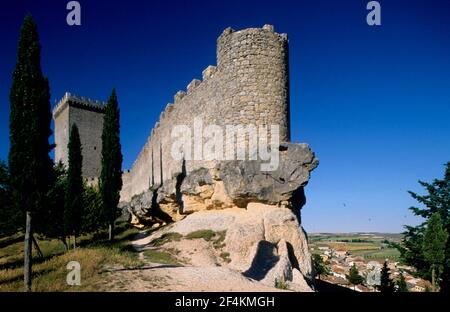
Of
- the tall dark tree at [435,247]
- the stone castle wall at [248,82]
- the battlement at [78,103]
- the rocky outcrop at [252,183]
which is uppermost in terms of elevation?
the battlement at [78,103]

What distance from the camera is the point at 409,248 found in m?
29.3

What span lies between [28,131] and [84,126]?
40911 mm

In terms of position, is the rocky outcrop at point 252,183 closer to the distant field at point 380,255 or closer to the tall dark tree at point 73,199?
the tall dark tree at point 73,199

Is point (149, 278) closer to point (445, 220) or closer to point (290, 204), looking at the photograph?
point (290, 204)

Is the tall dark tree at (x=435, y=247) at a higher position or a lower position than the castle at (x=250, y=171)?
lower

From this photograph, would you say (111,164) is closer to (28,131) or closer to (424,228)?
(28,131)

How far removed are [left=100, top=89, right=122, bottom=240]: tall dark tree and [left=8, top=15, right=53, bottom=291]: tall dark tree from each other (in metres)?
11.2

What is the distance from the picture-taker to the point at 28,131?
12375mm

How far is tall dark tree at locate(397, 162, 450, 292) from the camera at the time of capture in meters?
27.1

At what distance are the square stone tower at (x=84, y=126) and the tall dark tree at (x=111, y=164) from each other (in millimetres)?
25617

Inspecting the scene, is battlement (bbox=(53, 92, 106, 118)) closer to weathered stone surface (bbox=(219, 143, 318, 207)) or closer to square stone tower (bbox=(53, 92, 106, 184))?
square stone tower (bbox=(53, 92, 106, 184))

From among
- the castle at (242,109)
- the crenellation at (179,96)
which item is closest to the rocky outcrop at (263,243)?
the castle at (242,109)

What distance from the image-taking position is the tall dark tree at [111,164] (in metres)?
23.9

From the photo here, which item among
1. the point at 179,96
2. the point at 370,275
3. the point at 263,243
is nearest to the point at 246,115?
the point at 263,243
